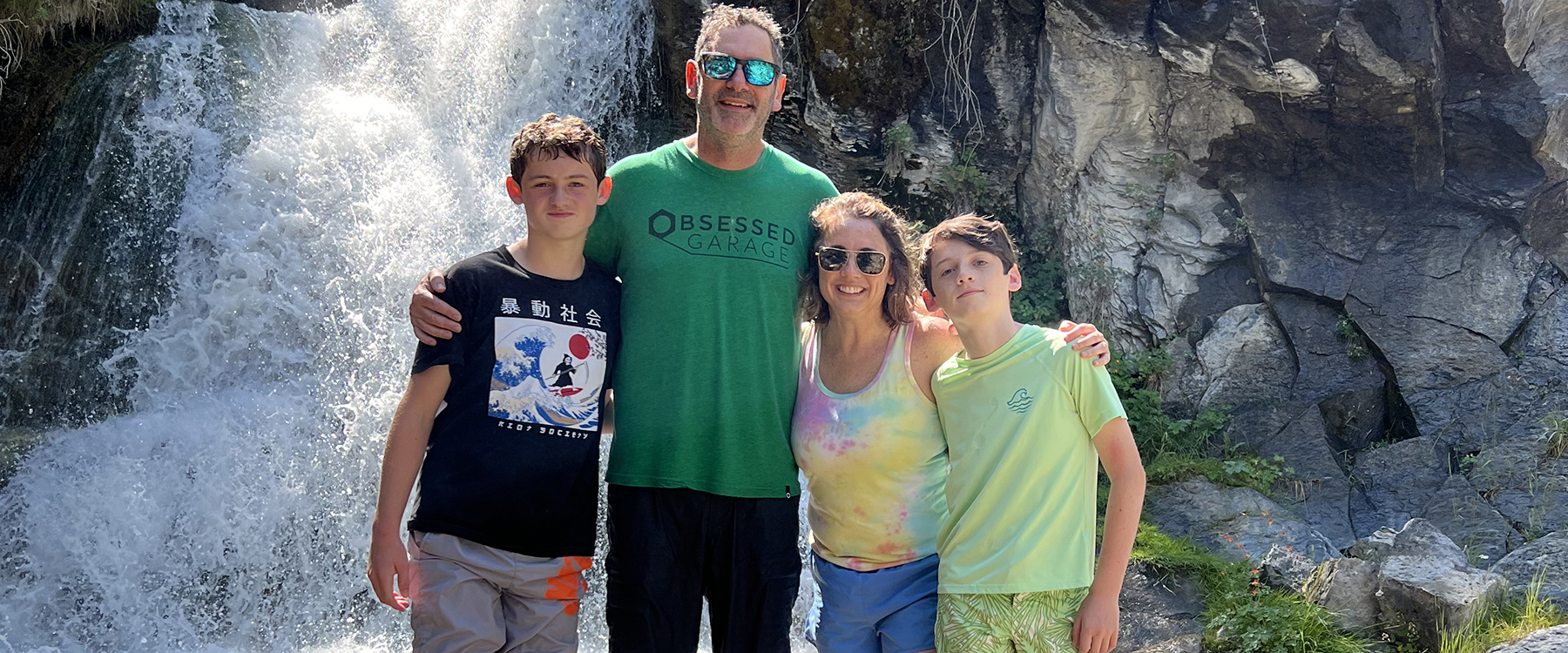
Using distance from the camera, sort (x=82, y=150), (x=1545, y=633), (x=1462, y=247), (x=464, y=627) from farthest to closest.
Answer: (x=82, y=150)
(x=1462, y=247)
(x=1545, y=633)
(x=464, y=627)

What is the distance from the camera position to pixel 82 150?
7746 mm

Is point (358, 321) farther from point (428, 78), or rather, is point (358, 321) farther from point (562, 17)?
point (562, 17)

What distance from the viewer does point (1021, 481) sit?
8.60ft

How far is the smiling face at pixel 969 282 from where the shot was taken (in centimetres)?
274

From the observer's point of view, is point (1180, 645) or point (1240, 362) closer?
point (1180, 645)

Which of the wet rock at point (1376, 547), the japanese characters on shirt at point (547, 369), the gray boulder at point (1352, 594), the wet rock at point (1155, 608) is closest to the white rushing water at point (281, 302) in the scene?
the wet rock at point (1155, 608)

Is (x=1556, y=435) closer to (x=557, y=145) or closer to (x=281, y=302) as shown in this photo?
(x=557, y=145)

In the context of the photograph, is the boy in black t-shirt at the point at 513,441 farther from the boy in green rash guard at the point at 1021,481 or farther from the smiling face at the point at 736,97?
the boy in green rash guard at the point at 1021,481

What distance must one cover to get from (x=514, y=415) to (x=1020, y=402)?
125cm

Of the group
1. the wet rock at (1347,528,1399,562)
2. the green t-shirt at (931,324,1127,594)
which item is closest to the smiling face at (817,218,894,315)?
the green t-shirt at (931,324,1127,594)

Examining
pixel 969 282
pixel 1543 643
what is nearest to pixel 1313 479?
pixel 1543 643

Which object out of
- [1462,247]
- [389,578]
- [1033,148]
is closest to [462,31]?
[1033,148]

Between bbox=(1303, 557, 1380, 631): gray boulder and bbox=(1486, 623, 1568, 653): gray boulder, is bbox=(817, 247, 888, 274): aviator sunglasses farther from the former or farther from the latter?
bbox=(1303, 557, 1380, 631): gray boulder

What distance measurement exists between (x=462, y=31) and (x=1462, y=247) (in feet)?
22.9
